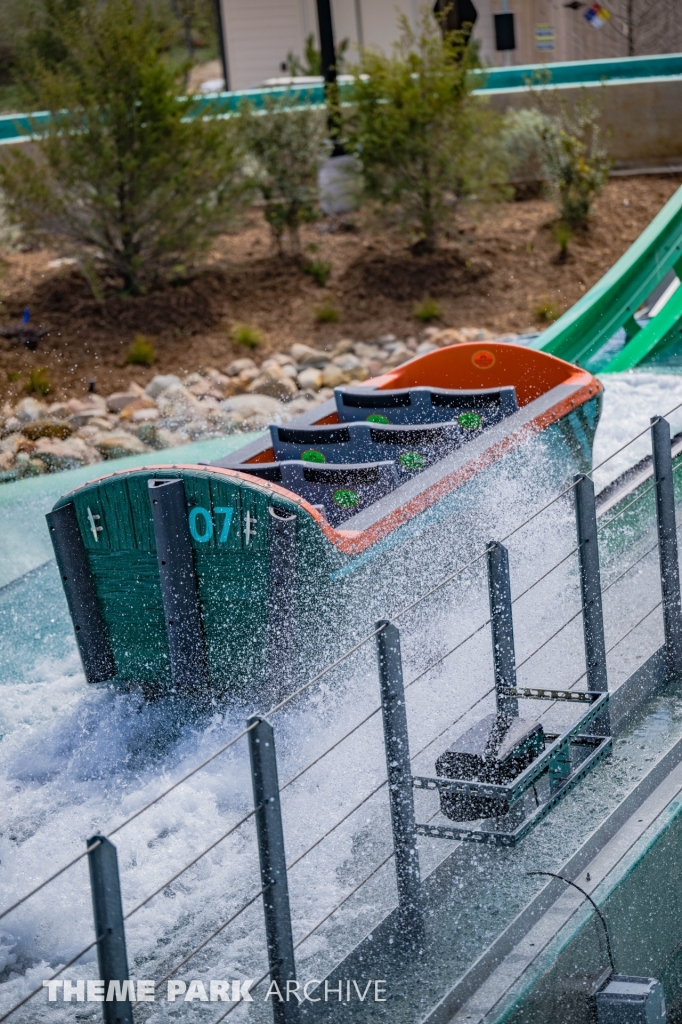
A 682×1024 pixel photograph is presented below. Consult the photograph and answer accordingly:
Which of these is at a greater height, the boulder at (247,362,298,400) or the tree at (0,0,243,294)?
the tree at (0,0,243,294)

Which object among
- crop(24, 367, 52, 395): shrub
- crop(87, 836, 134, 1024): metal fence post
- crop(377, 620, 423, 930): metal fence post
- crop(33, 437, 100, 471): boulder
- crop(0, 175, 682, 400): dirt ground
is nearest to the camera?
crop(87, 836, 134, 1024): metal fence post

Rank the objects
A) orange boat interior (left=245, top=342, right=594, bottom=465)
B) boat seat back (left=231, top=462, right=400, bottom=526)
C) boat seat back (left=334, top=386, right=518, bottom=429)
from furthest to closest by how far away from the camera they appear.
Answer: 1. orange boat interior (left=245, top=342, right=594, bottom=465)
2. boat seat back (left=334, top=386, right=518, bottom=429)
3. boat seat back (left=231, top=462, right=400, bottom=526)

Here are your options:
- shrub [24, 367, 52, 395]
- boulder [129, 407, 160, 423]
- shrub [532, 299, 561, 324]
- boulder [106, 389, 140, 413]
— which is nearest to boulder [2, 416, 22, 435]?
shrub [24, 367, 52, 395]

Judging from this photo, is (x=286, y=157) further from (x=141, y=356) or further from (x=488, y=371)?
(x=488, y=371)

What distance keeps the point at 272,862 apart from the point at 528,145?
458 inches

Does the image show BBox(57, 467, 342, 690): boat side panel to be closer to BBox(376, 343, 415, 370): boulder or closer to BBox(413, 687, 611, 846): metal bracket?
BBox(413, 687, 611, 846): metal bracket

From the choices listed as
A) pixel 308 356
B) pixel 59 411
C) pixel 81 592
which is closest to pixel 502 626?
pixel 81 592

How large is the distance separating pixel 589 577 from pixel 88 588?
2008mm

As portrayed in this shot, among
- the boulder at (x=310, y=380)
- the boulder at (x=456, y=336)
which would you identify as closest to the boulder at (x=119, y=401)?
the boulder at (x=310, y=380)

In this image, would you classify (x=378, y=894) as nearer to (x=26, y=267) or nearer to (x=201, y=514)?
(x=201, y=514)

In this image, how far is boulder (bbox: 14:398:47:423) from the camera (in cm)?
942

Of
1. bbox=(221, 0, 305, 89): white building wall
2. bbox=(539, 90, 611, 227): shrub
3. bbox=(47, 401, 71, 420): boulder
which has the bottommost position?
bbox=(47, 401, 71, 420): boulder

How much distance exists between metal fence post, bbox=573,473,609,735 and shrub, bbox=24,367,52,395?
23.3ft

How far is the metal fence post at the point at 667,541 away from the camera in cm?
386
